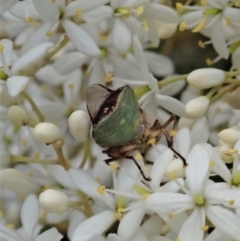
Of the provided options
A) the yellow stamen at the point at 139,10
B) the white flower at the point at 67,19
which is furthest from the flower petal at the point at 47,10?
the yellow stamen at the point at 139,10

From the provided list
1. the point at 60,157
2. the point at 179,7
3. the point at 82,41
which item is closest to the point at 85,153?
the point at 60,157

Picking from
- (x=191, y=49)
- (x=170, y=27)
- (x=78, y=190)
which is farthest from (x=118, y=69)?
(x=191, y=49)

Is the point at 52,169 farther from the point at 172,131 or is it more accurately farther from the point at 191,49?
the point at 191,49

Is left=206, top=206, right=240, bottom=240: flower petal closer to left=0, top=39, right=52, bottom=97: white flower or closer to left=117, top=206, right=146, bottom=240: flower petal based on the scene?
left=117, top=206, right=146, bottom=240: flower petal

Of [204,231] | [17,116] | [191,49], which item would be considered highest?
[17,116]

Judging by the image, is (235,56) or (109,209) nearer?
(109,209)

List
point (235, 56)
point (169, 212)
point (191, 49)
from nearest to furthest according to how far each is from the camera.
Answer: point (169, 212) < point (235, 56) < point (191, 49)
